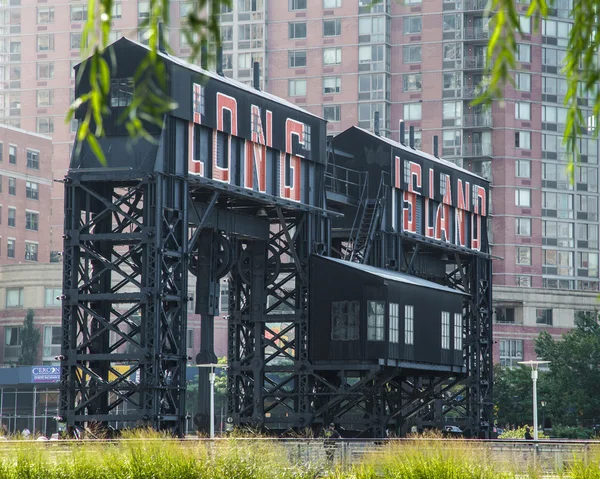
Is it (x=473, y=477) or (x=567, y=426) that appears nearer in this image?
(x=473, y=477)

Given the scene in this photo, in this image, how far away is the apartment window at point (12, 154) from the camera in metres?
124

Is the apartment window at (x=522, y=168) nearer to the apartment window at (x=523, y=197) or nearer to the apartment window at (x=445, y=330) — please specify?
the apartment window at (x=523, y=197)

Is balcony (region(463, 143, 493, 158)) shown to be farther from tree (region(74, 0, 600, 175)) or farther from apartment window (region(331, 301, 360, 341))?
tree (region(74, 0, 600, 175))

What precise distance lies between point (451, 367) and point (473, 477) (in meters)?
30.9

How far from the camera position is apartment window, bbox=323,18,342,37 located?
134 m

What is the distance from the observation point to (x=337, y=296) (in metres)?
54.4

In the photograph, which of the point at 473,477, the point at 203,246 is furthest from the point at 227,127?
the point at 473,477

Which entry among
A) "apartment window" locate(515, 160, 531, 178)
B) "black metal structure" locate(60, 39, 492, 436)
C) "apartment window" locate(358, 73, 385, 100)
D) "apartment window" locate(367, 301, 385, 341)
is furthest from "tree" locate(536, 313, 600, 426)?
"apartment window" locate(358, 73, 385, 100)

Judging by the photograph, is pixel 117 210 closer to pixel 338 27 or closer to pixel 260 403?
pixel 260 403

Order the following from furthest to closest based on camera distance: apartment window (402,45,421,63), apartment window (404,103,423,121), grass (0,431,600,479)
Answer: apartment window (402,45,421,63)
apartment window (404,103,423,121)
grass (0,431,600,479)

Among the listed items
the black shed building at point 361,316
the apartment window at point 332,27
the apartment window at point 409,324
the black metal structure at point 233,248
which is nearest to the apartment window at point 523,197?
the apartment window at point 332,27

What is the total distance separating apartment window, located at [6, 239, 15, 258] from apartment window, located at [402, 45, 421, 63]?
40.8 m

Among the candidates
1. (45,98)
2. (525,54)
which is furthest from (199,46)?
(45,98)

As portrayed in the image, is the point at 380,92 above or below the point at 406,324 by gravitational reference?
above
